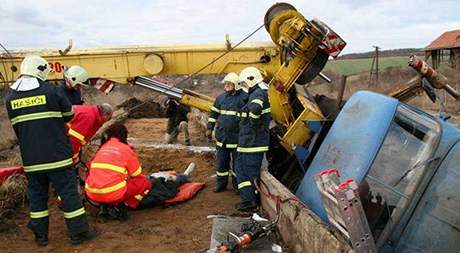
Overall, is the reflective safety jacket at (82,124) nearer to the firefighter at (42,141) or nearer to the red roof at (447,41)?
the firefighter at (42,141)

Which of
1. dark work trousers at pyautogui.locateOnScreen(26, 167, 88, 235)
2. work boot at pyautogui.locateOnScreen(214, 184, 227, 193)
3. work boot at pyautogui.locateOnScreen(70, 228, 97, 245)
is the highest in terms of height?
dark work trousers at pyautogui.locateOnScreen(26, 167, 88, 235)

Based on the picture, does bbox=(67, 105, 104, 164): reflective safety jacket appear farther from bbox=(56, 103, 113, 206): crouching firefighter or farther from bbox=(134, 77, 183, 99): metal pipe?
bbox=(134, 77, 183, 99): metal pipe

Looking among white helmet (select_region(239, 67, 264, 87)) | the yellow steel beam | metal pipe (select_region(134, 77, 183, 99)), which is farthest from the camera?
metal pipe (select_region(134, 77, 183, 99))

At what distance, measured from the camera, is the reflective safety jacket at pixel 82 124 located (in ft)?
20.6

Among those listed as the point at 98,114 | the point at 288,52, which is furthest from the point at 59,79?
the point at 288,52

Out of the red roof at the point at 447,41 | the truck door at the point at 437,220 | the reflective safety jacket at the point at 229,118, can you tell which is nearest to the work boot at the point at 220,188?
the reflective safety jacket at the point at 229,118

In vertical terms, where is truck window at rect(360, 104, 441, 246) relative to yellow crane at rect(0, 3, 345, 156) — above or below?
below

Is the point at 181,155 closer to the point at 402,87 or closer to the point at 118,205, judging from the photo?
the point at 118,205

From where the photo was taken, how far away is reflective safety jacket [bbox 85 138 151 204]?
5.77 metres

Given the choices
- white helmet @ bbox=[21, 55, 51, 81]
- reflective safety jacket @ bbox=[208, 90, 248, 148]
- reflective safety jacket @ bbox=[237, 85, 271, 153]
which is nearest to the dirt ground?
reflective safety jacket @ bbox=[208, 90, 248, 148]

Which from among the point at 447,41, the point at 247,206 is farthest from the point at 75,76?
the point at 447,41

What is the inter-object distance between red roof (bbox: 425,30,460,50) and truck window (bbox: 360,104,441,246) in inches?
1440

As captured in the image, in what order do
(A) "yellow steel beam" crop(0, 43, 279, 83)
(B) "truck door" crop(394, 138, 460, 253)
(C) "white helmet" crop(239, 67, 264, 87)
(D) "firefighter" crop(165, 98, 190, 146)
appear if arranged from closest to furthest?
1. (B) "truck door" crop(394, 138, 460, 253)
2. (C) "white helmet" crop(239, 67, 264, 87)
3. (A) "yellow steel beam" crop(0, 43, 279, 83)
4. (D) "firefighter" crop(165, 98, 190, 146)

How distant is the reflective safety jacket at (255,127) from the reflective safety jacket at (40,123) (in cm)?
236
